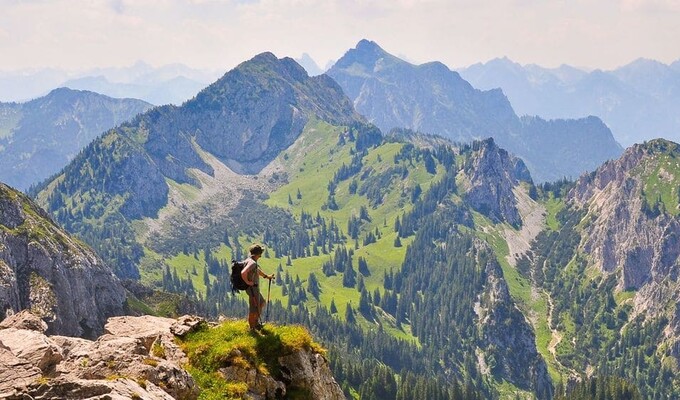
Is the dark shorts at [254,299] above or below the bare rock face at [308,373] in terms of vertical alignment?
above

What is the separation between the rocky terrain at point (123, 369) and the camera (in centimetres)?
2806

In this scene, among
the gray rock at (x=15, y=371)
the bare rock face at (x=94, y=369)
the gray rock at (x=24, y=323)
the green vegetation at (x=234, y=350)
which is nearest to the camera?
the bare rock face at (x=94, y=369)

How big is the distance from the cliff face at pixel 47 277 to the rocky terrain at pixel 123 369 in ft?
394

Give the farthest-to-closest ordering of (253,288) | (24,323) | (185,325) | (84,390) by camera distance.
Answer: (24,323)
(185,325)
(253,288)
(84,390)

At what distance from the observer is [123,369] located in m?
35.3

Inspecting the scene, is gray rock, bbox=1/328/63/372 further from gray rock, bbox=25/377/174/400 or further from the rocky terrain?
gray rock, bbox=25/377/174/400

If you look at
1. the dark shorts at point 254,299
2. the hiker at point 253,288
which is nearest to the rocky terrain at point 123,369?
the hiker at point 253,288

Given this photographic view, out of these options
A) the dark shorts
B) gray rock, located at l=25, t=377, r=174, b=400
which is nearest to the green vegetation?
the dark shorts

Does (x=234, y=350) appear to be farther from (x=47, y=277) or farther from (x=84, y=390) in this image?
(x=47, y=277)

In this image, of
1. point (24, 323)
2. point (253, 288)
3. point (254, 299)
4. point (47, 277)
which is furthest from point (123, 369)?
point (47, 277)

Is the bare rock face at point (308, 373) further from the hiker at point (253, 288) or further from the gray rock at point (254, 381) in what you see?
the hiker at point (253, 288)

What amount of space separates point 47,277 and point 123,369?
508ft

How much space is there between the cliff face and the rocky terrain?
120106 mm

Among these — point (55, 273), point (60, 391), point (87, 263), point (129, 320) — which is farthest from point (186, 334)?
point (87, 263)
